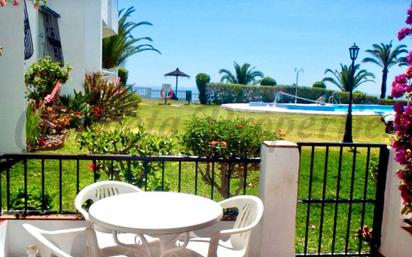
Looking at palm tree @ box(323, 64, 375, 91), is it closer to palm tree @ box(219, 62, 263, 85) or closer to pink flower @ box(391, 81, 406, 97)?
palm tree @ box(219, 62, 263, 85)

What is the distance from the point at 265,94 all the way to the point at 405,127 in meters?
25.6

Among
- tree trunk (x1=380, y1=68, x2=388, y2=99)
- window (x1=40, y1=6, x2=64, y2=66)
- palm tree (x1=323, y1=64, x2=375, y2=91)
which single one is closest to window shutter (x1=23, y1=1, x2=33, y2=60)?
window (x1=40, y1=6, x2=64, y2=66)

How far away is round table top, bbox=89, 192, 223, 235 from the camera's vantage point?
230 centimetres

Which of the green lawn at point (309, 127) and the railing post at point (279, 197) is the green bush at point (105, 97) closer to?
the green lawn at point (309, 127)

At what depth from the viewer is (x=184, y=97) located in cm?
2950

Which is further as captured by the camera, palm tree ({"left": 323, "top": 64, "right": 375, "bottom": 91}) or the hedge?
palm tree ({"left": 323, "top": 64, "right": 375, "bottom": 91})

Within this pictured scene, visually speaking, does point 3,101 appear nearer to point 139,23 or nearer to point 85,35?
point 85,35

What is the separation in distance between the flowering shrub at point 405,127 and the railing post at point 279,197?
776mm

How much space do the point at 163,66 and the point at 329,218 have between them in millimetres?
28624

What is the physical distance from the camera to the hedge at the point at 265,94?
27516mm

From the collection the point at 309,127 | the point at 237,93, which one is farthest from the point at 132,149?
the point at 237,93

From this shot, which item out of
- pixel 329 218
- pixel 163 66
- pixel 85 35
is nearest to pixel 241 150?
pixel 329 218

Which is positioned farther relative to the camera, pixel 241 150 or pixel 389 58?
pixel 389 58

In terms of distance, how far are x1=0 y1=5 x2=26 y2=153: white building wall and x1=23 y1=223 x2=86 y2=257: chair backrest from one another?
4158 mm
